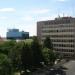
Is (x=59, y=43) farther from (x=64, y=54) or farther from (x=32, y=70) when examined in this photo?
(x=32, y=70)

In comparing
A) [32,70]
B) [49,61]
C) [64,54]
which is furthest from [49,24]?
[32,70]

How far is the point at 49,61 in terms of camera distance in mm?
66438

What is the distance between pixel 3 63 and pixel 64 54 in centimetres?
5155

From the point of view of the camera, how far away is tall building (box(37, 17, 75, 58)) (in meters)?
83.7

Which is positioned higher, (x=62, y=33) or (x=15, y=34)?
(x=62, y=33)

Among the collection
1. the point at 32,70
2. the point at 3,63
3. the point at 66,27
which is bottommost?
the point at 32,70

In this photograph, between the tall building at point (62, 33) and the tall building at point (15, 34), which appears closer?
the tall building at point (62, 33)

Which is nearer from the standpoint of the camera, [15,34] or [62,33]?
[62,33]

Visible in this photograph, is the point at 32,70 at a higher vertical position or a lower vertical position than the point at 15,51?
lower

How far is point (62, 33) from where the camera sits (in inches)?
3376

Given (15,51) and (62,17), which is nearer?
(15,51)

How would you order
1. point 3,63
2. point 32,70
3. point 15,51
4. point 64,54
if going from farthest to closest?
point 64,54 → point 32,70 → point 15,51 → point 3,63

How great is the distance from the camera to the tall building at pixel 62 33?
3297 inches

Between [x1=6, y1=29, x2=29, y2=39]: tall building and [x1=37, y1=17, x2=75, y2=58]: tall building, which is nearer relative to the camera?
[x1=37, y1=17, x2=75, y2=58]: tall building
